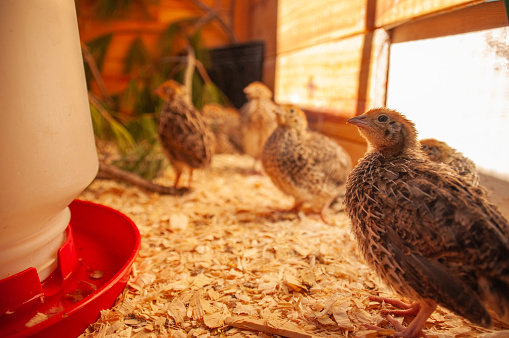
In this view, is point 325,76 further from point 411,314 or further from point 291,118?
point 411,314

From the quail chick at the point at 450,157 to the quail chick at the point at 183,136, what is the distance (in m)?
1.95

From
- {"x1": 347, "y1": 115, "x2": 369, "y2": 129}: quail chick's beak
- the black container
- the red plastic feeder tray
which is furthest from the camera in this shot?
the black container

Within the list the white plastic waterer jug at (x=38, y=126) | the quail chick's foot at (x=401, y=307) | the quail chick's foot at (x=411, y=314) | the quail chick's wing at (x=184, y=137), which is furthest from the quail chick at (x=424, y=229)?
the quail chick's wing at (x=184, y=137)

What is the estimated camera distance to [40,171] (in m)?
1.27

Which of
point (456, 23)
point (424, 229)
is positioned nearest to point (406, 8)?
point (456, 23)

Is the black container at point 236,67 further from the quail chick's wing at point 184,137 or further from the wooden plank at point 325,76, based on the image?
the quail chick's wing at point 184,137

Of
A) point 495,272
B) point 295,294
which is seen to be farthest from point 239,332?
point 495,272

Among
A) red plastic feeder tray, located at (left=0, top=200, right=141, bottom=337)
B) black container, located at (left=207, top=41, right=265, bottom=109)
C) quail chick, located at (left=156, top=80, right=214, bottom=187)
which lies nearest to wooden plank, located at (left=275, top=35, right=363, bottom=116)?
black container, located at (left=207, top=41, right=265, bottom=109)

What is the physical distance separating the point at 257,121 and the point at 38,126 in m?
2.68

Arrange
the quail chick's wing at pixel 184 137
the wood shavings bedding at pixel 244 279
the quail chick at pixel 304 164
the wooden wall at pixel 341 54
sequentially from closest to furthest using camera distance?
the wood shavings bedding at pixel 244 279
the wooden wall at pixel 341 54
the quail chick at pixel 304 164
the quail chick's wing at pixel 184 137

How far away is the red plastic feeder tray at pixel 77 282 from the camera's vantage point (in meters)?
1.29

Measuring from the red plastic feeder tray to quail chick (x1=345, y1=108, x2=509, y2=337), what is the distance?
110 cm

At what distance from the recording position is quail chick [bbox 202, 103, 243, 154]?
423 centimetres

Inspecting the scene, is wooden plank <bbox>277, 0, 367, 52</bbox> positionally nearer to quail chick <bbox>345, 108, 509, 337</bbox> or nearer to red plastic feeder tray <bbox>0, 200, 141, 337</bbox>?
quail chick <bbox>345, 108, 509, 337</bbox>
